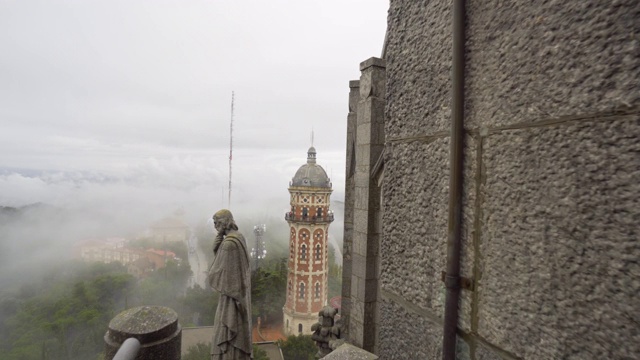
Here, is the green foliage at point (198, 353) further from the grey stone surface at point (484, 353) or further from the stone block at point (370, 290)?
the grey stone surface at point (484, 353)

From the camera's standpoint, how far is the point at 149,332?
160 inches

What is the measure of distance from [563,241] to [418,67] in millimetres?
1050

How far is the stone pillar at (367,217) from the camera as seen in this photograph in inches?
191

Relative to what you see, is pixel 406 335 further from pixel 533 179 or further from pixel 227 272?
pixel 227 272

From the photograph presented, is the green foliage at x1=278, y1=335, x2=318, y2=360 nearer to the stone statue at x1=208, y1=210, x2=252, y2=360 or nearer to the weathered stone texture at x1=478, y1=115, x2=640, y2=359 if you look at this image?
the stone statue at x1=208, y1=210, x2=252, y2=360

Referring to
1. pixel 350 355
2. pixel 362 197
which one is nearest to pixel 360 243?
pixel 362 197

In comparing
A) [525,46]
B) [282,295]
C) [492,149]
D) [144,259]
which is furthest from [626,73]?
[144,259]

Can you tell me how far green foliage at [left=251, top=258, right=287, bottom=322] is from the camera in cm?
3547

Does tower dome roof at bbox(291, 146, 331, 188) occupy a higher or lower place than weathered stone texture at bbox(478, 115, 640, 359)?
higher

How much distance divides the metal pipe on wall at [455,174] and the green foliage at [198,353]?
841 inches

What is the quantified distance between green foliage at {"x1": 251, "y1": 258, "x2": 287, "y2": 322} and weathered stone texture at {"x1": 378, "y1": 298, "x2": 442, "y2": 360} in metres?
34.0

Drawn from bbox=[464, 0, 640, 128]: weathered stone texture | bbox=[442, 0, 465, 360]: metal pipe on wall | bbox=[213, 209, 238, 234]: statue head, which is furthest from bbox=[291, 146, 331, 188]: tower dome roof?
bbox=[464, 0, 640, 128]: weathered stone texture

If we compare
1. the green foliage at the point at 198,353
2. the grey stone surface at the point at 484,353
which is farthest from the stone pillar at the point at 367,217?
the green foliage at the point at 198,353

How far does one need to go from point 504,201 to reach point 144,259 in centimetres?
5655
